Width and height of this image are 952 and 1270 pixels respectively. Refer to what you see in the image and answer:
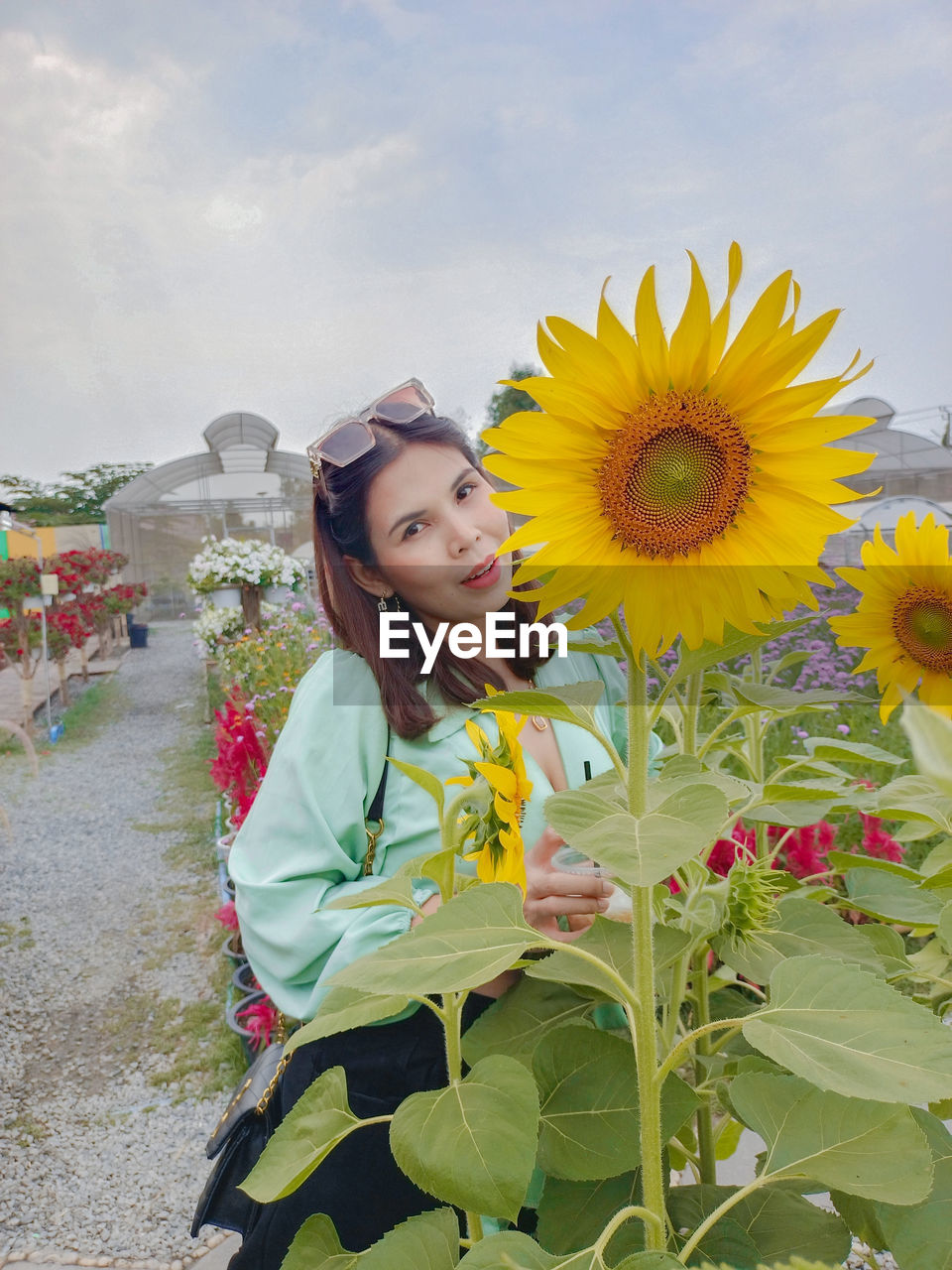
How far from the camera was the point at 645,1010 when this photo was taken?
1.13 ft

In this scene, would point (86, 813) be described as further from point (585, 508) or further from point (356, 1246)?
point (585, 508)

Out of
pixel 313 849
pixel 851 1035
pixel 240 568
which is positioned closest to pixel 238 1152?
pixel 313 849

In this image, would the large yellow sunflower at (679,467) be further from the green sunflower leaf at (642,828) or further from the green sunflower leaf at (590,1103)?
the green sunflower leaf at (590,1103)

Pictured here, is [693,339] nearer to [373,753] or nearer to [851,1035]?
[851,1035]

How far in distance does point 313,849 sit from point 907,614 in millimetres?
445

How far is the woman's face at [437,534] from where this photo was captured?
30.2 inches

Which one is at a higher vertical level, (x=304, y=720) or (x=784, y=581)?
(x=784, y=581)

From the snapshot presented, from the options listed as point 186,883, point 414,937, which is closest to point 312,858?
point 414,937

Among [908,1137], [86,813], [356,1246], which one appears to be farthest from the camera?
[86,813]

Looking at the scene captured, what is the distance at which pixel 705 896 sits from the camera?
0.42 metres

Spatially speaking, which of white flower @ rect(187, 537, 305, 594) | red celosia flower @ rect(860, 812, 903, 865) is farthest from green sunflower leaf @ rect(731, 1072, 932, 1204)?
white flower @ rect(187, 537, 305, 594)

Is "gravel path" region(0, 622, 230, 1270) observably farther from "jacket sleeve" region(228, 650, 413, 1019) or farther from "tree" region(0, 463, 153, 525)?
"tree" region(0, 463, 153, 525)

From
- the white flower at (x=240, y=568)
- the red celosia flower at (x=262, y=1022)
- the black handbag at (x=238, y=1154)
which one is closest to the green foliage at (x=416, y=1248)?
the black handbag at (x=238, y=1154)

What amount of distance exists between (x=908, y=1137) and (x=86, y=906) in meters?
3.05
